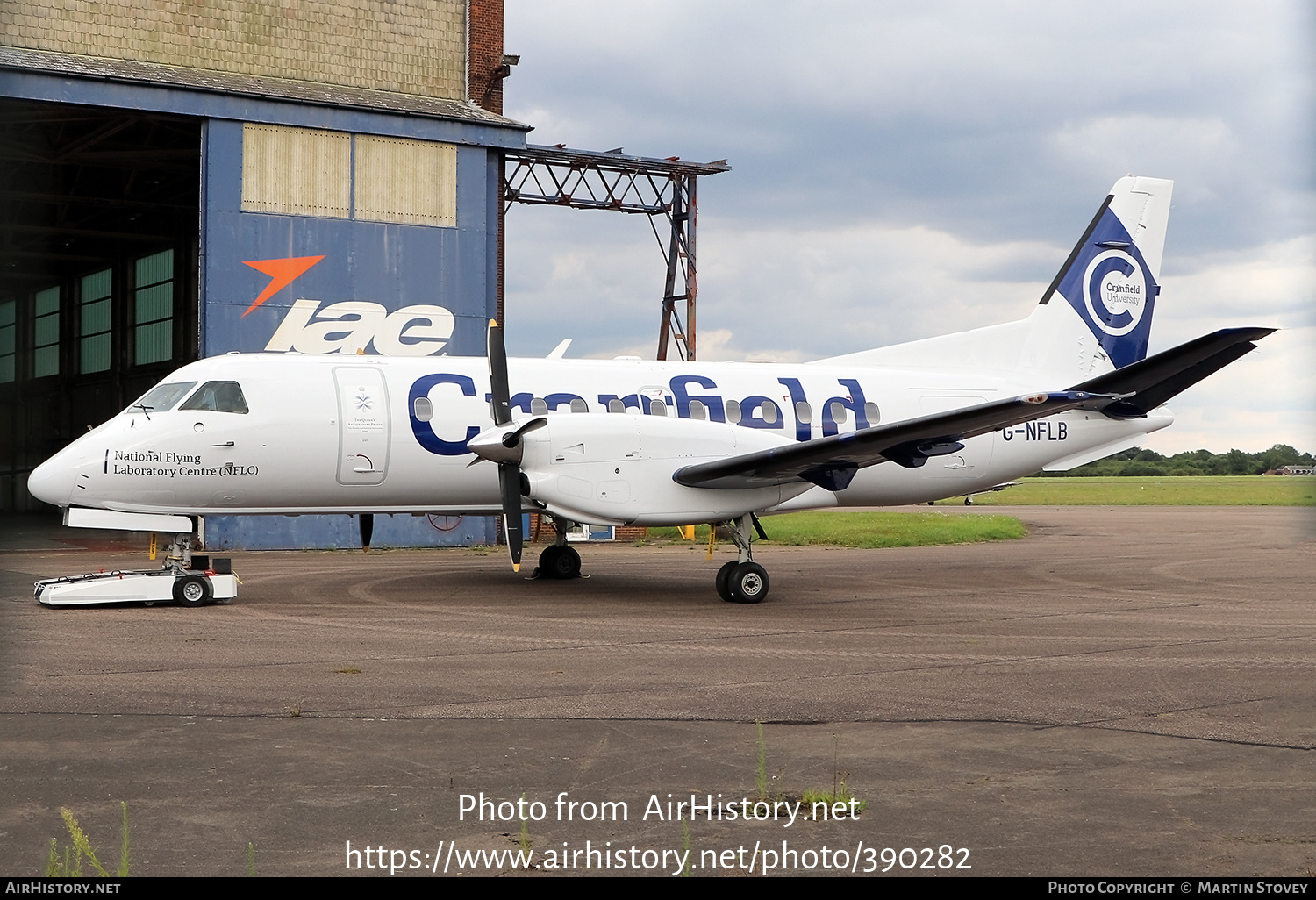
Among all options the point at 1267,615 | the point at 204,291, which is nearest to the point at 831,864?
the point at 1267,615

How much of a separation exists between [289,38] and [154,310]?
15170 mm

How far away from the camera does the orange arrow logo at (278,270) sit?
26.5 meters

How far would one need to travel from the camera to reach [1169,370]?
51.9 ft

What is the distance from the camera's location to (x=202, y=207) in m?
26.2

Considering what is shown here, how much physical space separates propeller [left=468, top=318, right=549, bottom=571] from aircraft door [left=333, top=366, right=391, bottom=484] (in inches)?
64.8

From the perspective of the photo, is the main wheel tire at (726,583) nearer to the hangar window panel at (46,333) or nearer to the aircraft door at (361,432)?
the aircraft door at (361,432)

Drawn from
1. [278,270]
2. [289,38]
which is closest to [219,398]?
[278,270]

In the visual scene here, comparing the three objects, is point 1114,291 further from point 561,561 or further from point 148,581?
point 148,581

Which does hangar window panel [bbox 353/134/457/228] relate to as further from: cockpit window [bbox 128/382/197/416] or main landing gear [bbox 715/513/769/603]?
main landing gear [bbox 715/513/769/603]

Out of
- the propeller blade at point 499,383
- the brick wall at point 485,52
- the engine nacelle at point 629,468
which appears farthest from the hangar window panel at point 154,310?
the engine nacelle at point 629,468

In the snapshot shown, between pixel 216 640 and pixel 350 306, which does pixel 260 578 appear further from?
pixel 350 306

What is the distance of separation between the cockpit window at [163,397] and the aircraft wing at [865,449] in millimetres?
6471

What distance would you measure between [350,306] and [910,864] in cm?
2420

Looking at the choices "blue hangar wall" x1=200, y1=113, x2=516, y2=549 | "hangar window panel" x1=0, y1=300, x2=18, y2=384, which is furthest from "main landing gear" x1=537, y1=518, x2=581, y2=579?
"hangar window panel" x1=0, y1=300, x2=18, y2=384
